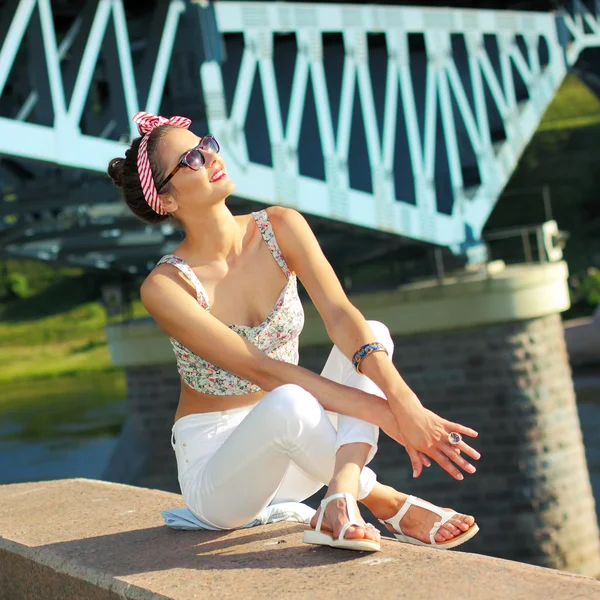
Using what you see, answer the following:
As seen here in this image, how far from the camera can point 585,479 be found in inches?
524

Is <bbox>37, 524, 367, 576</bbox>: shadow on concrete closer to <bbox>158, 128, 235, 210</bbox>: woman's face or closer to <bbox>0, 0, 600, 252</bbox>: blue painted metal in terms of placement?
<bbox>158, 128, 235, 210</bbox>: woman's face

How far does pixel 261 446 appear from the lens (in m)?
2.88

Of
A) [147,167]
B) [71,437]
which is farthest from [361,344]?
A: [71,437]

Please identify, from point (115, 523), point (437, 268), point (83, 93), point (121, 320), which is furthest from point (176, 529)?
point (121, 320)

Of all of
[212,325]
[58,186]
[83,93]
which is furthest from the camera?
[58,186]

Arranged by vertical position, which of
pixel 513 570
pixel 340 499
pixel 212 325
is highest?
pixel 212 325

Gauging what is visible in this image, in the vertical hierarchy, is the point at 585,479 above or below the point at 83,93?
below

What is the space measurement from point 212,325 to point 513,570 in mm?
1132

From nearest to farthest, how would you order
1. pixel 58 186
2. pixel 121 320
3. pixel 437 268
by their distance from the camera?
pixel 58 186
pixel 437 268
pixel 121 320

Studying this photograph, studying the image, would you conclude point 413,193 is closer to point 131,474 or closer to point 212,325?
point 131,474

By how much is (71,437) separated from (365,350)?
22889 millimetres

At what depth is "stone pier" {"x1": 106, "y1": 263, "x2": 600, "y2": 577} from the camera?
12539 mm

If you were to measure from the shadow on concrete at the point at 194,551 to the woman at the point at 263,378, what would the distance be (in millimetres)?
61

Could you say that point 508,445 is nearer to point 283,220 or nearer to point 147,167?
point 283,220
